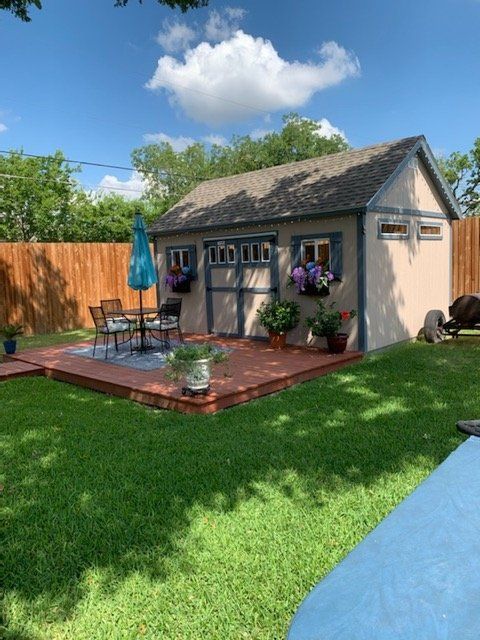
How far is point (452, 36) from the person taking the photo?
1298cm

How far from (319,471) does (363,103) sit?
22.7 m

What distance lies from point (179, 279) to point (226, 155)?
29.1m

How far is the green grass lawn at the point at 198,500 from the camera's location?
228cm

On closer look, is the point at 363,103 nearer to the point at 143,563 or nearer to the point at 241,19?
the point at 241,19

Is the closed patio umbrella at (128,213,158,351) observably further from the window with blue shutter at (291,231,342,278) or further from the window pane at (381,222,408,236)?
the window pane at (381,222,408,236)

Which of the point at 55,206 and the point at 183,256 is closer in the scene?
the point at 183,256

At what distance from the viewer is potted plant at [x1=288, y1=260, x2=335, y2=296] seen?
8.00 meters

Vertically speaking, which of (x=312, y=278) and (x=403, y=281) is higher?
(x=312, y=278)

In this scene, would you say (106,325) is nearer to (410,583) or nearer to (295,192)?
(295,192)

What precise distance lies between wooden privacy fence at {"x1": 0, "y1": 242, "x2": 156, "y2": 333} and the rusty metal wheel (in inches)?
334

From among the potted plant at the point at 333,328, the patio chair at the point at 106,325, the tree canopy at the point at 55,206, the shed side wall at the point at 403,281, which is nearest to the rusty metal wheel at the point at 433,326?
the shed side wall at the point at 403,281

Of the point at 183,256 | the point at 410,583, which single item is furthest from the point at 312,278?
the point at 410,583

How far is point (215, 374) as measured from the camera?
6.52 metres

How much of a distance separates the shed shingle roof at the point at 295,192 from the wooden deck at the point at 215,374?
2.47 m
